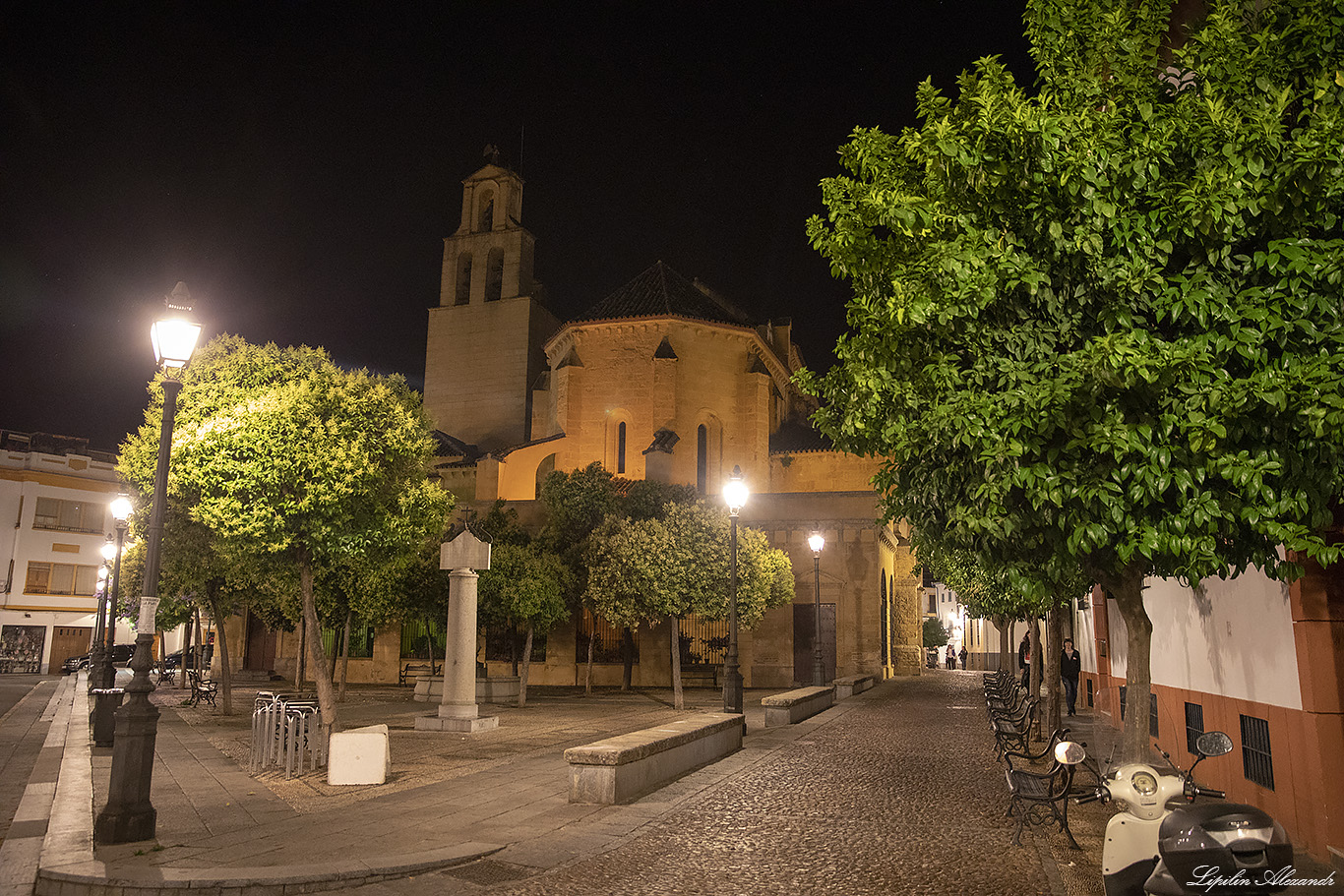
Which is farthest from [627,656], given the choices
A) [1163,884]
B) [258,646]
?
[1163,884]

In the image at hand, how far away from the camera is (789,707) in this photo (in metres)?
16.5

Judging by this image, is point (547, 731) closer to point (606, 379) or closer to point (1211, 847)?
point (1211, 847)

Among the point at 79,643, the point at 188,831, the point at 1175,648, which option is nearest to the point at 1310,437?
the point at 1175,648

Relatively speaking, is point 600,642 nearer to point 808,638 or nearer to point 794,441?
point 808,638

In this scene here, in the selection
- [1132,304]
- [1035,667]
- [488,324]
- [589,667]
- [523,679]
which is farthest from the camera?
[488,324]

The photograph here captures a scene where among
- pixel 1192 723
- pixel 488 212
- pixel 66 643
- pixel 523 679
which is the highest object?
pixel 488 212

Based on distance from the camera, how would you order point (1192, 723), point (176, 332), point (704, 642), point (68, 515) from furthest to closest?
point (68, 515)
point (704, 642)
point (1192, 723)
point (176, 332)

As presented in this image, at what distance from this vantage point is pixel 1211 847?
3.93 m

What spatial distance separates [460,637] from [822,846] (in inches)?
371

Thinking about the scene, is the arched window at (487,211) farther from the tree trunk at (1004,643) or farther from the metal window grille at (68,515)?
the tree trunk at (1004,643)

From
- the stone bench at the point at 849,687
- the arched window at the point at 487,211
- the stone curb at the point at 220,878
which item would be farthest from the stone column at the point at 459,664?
the arched window at the point at 487,211

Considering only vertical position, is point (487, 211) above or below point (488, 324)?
above

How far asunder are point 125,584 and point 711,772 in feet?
72.5

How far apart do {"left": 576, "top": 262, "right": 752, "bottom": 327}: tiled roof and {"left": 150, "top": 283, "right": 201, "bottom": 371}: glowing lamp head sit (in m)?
Result: 28.1
